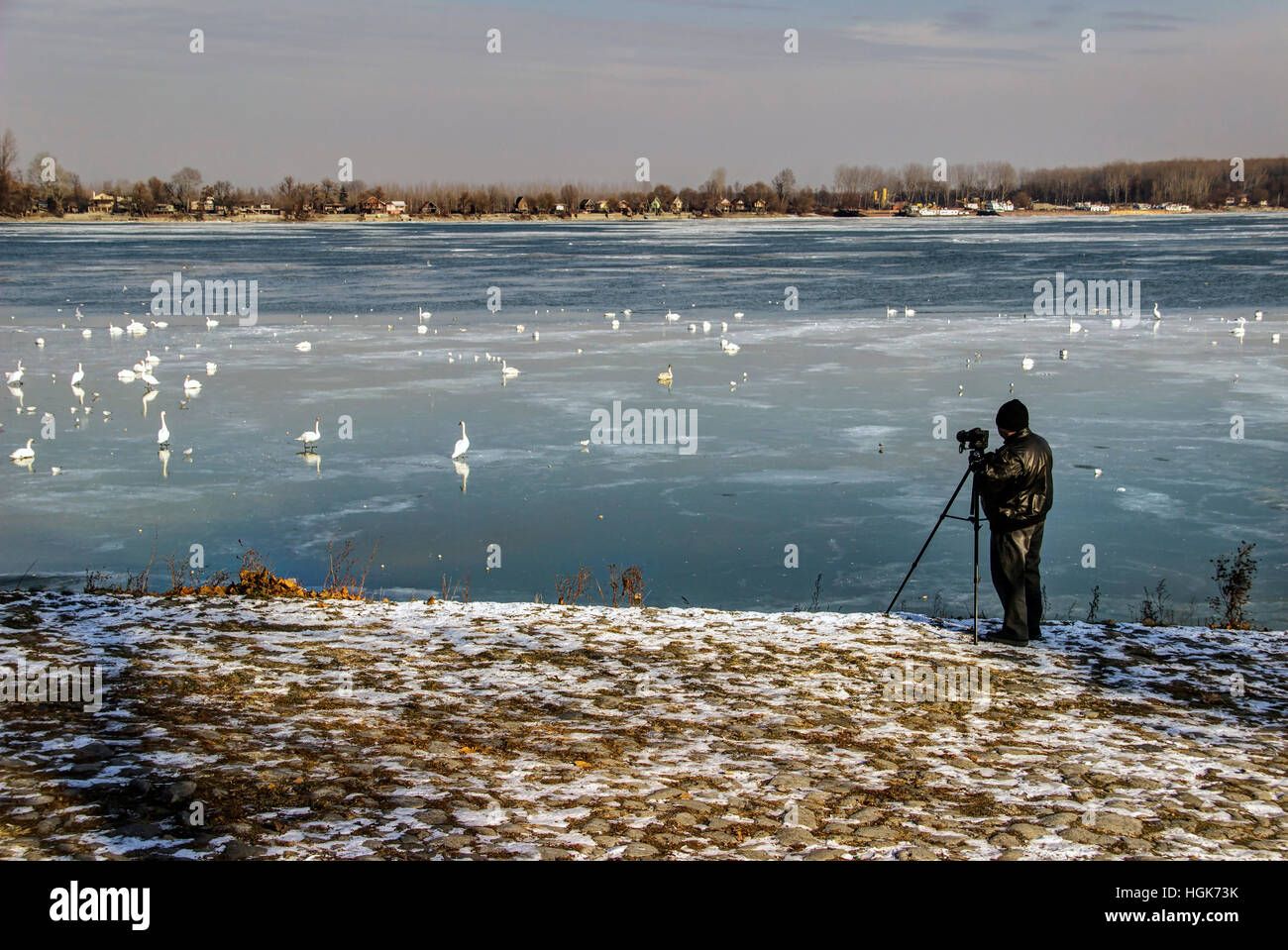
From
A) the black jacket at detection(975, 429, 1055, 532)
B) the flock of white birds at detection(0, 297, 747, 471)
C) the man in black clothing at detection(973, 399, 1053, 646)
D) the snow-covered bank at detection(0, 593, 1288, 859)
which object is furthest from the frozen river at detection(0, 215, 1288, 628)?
the black jacket at detection(975, 429, 1055, 532)

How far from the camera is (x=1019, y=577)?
27.9 ft

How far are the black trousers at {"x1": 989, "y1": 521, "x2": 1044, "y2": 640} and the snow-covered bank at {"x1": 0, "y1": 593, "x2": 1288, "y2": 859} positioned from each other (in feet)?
0.83

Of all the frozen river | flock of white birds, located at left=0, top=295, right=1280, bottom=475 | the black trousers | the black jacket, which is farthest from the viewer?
flock of white birds, located at left=0, top=295, right=1280, bottom=475

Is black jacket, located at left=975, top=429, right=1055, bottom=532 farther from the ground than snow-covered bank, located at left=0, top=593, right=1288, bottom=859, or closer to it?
farther from the ground

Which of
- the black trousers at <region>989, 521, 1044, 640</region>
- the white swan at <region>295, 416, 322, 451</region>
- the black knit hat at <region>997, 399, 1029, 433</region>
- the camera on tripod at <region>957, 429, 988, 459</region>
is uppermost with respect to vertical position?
the black knit hat at <region>997, 399, 1029, 433</region>

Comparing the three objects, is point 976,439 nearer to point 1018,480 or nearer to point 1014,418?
point 1014,418

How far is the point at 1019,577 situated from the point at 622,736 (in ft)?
11.3

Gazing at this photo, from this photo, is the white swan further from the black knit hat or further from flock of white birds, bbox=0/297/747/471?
the black knit hat

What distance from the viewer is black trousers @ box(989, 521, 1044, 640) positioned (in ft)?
27.6

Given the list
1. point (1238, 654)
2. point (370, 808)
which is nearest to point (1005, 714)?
point (1238, 654)

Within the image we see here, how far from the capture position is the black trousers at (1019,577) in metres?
8.41

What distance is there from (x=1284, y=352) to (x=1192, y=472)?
1290cm

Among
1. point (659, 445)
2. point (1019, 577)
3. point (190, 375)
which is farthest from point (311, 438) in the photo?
point (1019, 577)

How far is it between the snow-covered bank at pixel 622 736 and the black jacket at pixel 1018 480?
105cm
